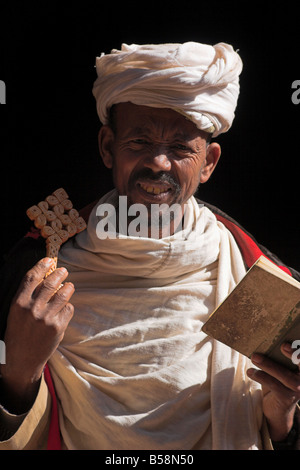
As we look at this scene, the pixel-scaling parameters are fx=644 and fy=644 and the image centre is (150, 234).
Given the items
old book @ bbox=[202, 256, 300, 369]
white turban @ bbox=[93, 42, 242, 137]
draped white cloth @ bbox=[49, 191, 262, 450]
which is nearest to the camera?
old book @ bbox=[202, 256, 300, 369]

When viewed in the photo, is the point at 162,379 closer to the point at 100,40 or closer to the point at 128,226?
the point at 128,226

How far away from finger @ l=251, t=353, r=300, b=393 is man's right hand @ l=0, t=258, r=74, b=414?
0.68 m

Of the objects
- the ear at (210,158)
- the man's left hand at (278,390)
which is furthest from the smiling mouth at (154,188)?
the man's left hand at (278,390)

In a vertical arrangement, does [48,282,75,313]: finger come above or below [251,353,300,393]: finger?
above

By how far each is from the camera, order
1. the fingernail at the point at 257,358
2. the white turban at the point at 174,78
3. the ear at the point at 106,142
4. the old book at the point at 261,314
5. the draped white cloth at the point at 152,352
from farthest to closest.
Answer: the ear at the point at 106,142
the white turban at the point at 174,78
the draped white cloth at the point at 152,352
the fingernail at the point at 257,358
the old book at the point at 261,314

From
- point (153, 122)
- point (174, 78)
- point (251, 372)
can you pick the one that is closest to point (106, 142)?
point (153, 122)

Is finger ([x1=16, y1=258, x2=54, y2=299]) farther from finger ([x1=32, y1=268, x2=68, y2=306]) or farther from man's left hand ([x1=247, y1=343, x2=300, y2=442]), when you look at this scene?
man's left hand ([x1=247, y1=343, x2=300, y2=442])

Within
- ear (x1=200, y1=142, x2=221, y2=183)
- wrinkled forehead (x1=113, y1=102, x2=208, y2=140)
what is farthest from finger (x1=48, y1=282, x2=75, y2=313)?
ear (x1=200, y1=142, x2=221, y2=183)

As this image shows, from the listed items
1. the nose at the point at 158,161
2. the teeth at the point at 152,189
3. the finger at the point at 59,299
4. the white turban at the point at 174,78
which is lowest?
the finger at the point at 59,299

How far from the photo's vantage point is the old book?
2.14m

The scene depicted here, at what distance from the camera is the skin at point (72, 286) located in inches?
84.9

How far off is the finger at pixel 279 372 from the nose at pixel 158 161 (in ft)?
2.63

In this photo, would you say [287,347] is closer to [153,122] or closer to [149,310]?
[149,310]

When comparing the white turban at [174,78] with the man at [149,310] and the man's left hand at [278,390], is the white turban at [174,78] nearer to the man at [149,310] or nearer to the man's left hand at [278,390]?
the man at [149,310]
